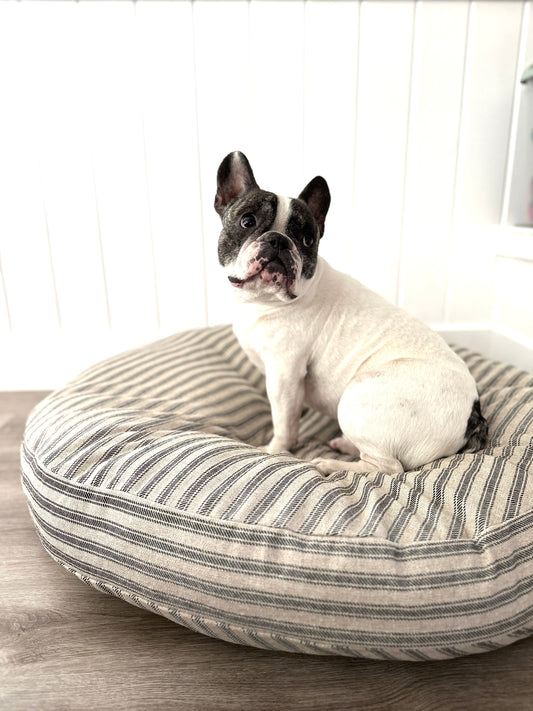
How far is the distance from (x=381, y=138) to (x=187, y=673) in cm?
258

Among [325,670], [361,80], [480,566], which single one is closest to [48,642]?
[325,670]

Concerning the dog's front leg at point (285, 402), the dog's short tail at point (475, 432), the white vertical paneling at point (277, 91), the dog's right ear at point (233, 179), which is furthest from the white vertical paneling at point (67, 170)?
the dog's short tail at point (475, 432)

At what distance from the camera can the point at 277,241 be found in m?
1.49

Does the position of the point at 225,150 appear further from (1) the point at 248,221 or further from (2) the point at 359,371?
(2) the point at 359,371

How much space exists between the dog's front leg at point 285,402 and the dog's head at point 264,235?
28 cm

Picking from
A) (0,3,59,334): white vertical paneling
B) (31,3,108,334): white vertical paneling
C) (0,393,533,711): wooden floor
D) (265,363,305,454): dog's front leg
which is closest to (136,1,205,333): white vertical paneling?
(31,3,108,334): white vertical paneling

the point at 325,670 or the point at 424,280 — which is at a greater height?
the point at 424,280

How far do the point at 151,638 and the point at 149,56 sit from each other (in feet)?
8.61

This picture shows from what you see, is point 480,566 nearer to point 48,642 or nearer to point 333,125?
→ point 48,642

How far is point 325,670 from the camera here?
1.16 metres

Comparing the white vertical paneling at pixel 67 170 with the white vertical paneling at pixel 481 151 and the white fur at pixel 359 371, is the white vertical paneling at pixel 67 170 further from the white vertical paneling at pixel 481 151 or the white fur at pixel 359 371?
the white vertical paneling at pixel 481 151

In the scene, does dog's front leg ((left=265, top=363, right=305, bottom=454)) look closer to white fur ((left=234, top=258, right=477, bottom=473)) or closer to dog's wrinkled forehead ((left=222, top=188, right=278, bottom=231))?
white fur ((left=234, top=258, right=477, bottom=473))

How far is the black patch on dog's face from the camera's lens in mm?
1566

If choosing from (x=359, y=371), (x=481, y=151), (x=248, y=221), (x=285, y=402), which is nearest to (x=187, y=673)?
(x=285, y=402)
